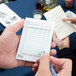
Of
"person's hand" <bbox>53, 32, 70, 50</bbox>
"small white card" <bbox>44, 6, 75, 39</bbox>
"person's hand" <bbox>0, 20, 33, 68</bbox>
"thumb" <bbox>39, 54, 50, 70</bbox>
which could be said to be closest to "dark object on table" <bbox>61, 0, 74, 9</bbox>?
"small white card" <bbox>44, 6, 75, 39</bbox>

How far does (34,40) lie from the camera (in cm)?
84

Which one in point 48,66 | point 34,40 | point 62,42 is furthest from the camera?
point 62,42

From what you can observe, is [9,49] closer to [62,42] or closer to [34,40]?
[34,40]

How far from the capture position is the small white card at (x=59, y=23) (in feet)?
3.40

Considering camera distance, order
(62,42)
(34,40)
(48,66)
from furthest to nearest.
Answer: (62,42) → (34,40) → (48,66)

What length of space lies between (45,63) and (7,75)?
0.90ft

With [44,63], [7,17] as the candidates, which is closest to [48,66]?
[44,63]

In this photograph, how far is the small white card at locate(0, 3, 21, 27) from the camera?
105cm

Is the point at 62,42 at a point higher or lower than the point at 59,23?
lower

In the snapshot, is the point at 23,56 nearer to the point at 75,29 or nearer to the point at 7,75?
the point at 7,75

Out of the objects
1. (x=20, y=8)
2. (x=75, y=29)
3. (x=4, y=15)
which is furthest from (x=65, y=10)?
(x=4, y=15)

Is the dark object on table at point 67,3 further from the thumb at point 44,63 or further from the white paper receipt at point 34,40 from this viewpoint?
the thumb at point 44,63

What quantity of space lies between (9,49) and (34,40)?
16 centimetres

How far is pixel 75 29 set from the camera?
1.04m
